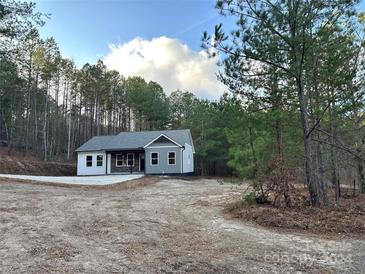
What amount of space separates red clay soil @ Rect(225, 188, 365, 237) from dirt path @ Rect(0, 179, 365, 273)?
551 mm

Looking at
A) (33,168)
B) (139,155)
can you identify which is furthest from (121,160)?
(33,168)

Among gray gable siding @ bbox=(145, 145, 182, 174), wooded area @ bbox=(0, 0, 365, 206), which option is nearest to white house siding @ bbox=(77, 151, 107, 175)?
gray gable siding @ bbox=(145, 145, 182, 174)

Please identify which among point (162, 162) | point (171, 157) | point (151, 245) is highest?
point (171, 157)

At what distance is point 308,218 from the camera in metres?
7.27

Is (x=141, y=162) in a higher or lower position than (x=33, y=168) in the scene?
higher

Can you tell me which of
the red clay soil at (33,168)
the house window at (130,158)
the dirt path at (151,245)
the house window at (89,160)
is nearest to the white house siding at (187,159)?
the house window at (130,158)

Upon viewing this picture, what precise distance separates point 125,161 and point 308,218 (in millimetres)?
21406

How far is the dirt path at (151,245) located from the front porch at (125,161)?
18507 mm

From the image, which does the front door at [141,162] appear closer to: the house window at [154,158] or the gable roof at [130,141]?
the gable roof at [130,141]

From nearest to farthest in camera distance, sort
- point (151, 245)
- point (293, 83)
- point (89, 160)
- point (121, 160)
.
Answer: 1. point (151, 245)
2. point (293, 83)
3. point (121, 160)
4. point (89, 160)

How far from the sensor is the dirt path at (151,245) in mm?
4246

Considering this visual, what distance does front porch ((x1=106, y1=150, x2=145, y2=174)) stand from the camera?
26.9 m

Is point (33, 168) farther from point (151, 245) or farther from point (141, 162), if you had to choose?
point (151, 245)

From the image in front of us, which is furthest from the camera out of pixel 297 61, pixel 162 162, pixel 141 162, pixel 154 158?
pixel 141 162
